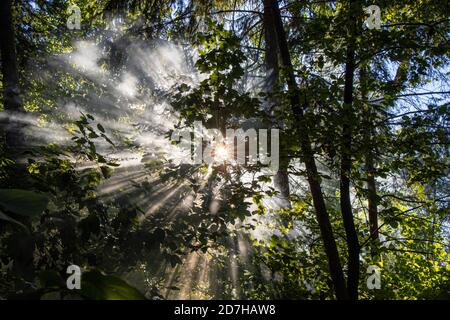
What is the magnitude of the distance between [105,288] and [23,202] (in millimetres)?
179

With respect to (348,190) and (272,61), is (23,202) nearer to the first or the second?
(348,190)

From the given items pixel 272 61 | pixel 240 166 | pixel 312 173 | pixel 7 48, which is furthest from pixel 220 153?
pixel 7 48

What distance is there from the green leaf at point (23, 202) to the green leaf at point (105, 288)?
4.6 inches

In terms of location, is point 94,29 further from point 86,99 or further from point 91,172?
point 91,172

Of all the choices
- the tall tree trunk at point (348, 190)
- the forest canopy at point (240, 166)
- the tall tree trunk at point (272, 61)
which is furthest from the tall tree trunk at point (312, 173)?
the tall tree trunk at point (272, 61)

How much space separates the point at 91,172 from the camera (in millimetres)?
2457

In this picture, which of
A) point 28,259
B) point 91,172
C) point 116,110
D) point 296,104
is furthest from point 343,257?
point 116,110

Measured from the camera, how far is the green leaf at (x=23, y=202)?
45cm

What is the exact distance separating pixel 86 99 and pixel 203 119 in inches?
496

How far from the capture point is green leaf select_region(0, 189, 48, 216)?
45cm

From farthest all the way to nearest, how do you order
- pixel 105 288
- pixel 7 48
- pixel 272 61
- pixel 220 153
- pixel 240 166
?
pixel 272 61, pixel 7 48, pixel 240 166, pixel 220 153, pixel 105 288

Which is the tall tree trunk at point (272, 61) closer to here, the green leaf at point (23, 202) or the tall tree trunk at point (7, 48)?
the tall tree trunk at point (7, 48)

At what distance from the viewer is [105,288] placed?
0.43 metres
